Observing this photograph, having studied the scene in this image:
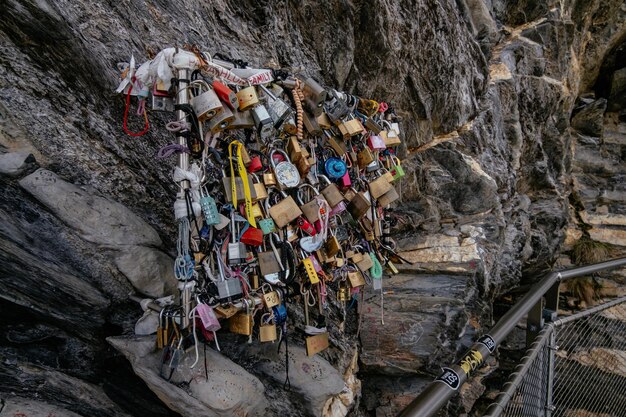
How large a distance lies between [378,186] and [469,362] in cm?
179

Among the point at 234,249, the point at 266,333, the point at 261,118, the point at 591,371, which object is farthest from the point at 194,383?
the point at 591,371

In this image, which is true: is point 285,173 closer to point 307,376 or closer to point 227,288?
point 227,288

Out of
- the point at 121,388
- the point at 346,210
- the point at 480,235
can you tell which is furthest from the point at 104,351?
the point at 480,235

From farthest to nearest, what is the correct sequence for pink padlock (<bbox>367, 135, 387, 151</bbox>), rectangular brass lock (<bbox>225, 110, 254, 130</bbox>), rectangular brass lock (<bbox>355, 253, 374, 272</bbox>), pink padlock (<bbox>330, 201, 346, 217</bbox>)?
1. pink padlock (<bbox>367, 135, 387, 151</bbox>)
2. rectangular brass lock (<bbox>355, 253, 374, 272</bbox>)
3. pink padlock (<bbox>330, 201, 346, 217</bbox>)
4. rectangular brass lock (<bbox>225, 110, 254, 130</bbox>)

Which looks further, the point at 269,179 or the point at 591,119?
the point at 591,119

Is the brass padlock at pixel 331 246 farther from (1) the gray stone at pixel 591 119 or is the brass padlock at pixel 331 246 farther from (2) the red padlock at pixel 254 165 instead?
(1) the gray stone at pixel 591 119

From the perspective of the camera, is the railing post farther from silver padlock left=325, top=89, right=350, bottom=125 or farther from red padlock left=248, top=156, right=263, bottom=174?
red padlock left=248, top=156, right=263, bottom=174

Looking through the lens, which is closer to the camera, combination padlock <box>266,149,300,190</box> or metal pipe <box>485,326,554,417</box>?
metal pipe <box>485,326,554,417</box>

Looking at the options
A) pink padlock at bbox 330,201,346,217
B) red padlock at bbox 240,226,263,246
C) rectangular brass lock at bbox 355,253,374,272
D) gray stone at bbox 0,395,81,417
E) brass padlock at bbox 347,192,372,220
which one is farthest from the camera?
rectangular brass lock at bbox 355,253,374,272

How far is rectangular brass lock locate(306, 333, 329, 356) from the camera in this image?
2.74 m

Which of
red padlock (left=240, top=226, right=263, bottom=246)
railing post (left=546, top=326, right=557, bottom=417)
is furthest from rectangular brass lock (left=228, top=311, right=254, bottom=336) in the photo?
railing post (left=546, top=326, right=557, bottom=417)

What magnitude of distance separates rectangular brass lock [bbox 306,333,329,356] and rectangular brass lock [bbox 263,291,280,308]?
487 millimetres

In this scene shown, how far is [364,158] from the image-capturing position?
3.20 metres

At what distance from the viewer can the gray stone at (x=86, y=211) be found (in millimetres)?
2236
